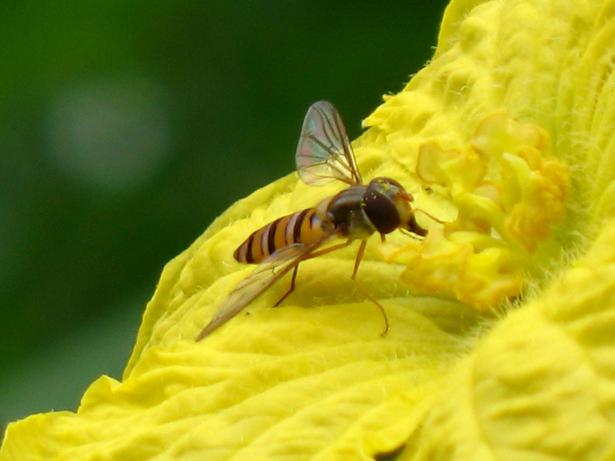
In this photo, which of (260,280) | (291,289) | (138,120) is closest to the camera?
(260,280)

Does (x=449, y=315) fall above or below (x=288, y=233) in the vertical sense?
below

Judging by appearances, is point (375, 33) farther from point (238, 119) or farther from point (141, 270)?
point (141, 270)

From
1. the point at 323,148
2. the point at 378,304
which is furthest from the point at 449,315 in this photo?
the point at 323,148

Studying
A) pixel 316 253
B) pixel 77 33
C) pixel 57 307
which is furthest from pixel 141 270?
pixel 316 253

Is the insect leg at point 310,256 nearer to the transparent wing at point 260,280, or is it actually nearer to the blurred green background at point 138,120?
the transparent wing at point 260,280

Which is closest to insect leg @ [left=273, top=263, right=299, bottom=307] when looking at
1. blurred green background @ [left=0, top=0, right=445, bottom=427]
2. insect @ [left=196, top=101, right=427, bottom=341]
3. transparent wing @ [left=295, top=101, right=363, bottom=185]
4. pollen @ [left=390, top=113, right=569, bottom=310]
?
insect @ [left=196, top=101, right=427, bottom=341]

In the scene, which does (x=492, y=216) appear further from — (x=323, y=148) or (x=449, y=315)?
(x=323, y=148)

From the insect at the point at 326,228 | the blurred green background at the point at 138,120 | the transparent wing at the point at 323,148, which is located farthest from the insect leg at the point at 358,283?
the blurred green background at the point at 138,120
